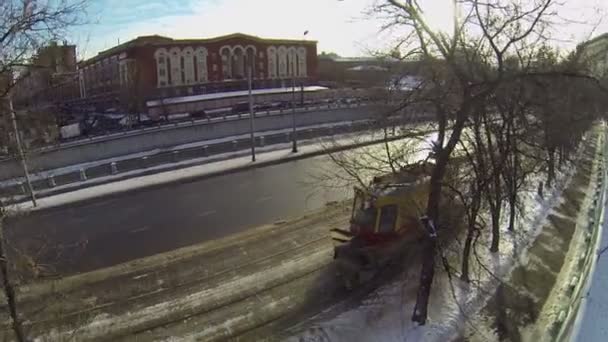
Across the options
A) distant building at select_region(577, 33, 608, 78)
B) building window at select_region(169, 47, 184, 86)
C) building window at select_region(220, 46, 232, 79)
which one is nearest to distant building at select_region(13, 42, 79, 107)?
distant building at select_region(577, 33, 608, 78)

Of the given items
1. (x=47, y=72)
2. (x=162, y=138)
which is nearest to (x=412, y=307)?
(x=47, y=72)

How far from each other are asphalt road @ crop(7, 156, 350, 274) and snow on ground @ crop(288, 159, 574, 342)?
706cm

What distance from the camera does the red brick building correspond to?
59.3m

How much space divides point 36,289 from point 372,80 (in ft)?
43.5

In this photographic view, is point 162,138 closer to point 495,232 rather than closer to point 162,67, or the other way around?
point 495,232

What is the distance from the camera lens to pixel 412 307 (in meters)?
11.1

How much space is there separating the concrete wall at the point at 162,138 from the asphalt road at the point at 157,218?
184 inches

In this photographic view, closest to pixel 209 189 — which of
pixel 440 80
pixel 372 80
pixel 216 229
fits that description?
pixel 216 229

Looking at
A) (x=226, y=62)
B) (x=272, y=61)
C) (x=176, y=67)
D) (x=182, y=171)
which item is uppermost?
(x=272, y=61)

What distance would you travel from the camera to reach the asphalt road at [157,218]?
614 inches

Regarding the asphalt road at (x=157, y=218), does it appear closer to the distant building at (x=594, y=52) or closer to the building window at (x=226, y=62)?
the distant building at (x=594, y=52)

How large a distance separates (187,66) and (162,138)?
30574 mm

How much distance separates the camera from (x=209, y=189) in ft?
79.0

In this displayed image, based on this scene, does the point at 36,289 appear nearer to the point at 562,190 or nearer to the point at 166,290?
the point at 166,290
